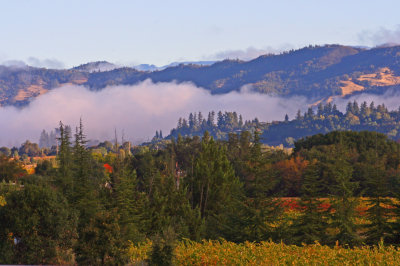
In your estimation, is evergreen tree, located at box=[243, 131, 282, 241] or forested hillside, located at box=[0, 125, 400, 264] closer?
forested hillside, located at box=[0, 125, 400, 264]

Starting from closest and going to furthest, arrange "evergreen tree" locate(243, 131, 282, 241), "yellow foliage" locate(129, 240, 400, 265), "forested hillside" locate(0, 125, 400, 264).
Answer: "yellow foliage" locate(129, 240, 400, 265)
"forested hillside" locate(0, 125, 400, 264)
"evergreen tree" locate(243, 131, 282, 241)

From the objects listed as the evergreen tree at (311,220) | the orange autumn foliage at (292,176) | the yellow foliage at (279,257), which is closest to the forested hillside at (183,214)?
the evergreen tree at (311,220)

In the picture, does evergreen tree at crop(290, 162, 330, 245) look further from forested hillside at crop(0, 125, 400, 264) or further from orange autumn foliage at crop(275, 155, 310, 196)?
orange autumn foliage at crop(275, 155, 310, 196)

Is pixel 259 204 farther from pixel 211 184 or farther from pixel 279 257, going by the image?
pixel 211 184

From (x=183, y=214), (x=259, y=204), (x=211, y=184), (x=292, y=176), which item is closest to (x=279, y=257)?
(x=259, y=204)

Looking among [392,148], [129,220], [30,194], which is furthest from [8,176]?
[392,148]

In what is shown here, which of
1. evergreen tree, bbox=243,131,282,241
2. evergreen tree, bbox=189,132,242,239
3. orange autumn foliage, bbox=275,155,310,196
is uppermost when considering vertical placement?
evergreen tree, bbox=243,131,282,241

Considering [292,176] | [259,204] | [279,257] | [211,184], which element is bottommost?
[292,176]

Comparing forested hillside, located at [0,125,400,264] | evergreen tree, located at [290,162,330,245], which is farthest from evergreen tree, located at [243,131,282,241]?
evergreen tree, located at [290,162,330,245]

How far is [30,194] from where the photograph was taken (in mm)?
29078

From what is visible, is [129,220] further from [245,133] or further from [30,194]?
[245,133]

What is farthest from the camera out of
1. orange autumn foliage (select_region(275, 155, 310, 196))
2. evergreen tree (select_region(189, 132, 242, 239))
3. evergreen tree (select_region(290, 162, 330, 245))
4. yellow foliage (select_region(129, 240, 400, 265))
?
orange autumn foliage (select_region(275, 155, 310, 196))

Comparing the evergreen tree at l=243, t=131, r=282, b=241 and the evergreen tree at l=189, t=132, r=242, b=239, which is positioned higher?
the evergreen tree at l=243, t=131, r=282, b=241

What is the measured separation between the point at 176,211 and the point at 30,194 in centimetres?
1953
